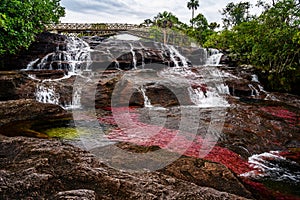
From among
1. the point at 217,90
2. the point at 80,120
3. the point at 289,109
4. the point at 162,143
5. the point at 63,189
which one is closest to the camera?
the point at 63,189

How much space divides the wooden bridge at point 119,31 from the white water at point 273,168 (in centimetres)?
2842

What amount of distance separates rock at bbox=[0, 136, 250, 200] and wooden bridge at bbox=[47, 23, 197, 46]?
94.5 feet

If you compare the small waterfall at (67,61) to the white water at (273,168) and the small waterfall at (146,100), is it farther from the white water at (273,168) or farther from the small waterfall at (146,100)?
the white water at (273,168)

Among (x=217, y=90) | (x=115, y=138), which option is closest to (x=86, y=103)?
(x=115, y=138)

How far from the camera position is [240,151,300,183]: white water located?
5.69m

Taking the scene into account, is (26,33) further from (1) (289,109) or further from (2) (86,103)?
(1) (289,109)

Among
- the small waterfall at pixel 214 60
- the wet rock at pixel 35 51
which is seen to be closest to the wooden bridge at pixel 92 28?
the wet rock at pixel 35 51

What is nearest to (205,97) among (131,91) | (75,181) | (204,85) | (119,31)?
(204,85)

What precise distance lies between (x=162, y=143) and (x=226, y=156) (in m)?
1.90

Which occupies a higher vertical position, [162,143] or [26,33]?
[26,33]

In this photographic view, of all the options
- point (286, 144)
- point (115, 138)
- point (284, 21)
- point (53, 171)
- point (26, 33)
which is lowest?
point (286, 144)

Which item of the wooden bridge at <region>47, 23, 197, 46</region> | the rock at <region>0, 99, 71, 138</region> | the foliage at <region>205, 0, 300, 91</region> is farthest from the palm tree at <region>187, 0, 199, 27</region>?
the rock at <region>0, 99, 71, 138</region>

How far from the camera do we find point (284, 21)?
18.6m

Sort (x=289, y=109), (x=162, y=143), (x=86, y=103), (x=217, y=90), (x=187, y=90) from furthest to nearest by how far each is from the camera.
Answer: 1. (x=217, y=90)
2. (x=187, y=90)
3. (x=289, y=109)
4. (x=86, y=103)
5. (x=162, y=143)
